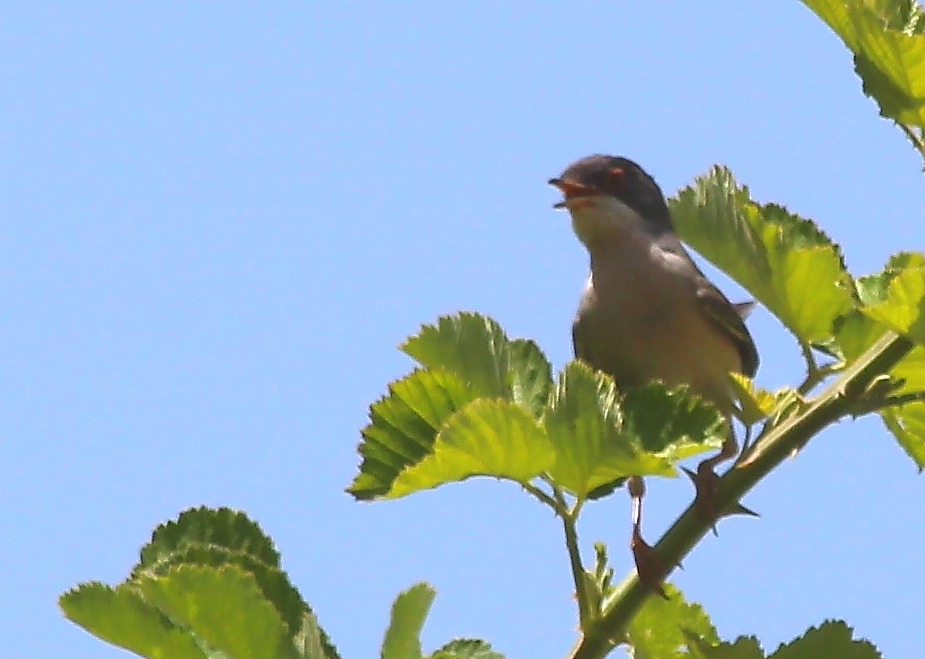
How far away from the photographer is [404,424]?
2441mm

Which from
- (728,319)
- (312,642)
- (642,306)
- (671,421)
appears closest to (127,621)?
(312,642)

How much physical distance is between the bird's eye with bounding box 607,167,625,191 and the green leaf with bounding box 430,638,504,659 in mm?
4003

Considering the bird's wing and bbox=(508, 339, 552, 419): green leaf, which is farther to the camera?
the bird's wing

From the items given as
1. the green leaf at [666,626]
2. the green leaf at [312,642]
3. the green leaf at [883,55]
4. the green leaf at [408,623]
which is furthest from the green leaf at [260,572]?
the green leaf at [883,55]

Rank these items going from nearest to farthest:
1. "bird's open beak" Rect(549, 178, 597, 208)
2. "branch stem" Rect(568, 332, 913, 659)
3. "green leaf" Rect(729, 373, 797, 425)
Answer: "branch stem" Rect(568, 332, 913, 659)
"green leaf" Rect(729, 373, 797, 425)
"bird's open beak" Rect(549, 178, 597, 208)

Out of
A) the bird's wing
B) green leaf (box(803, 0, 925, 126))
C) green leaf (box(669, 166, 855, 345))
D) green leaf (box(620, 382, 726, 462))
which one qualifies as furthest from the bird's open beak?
green leaf (box(620, 382, 726, 462))

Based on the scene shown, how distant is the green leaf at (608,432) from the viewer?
222cm

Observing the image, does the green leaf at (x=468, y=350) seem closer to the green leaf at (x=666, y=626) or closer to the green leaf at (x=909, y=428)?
the green leaf at (x=666, y=626)

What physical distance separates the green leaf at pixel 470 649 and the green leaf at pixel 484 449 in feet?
1.21

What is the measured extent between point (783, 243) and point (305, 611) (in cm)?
134

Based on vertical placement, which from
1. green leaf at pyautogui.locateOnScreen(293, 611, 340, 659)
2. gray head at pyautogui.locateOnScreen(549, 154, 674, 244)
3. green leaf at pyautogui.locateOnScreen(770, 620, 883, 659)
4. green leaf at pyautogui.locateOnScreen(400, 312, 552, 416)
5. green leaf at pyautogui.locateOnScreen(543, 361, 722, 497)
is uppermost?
gray head at pyautogui.locateOnScreen(549, 154, 674, 244)

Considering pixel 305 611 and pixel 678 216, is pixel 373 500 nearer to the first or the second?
pixel 305 611

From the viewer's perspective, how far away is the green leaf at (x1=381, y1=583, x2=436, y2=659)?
2248 millimetres

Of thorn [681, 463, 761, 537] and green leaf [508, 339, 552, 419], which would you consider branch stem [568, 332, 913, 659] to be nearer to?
thorn [681, 463, 761, 537]
